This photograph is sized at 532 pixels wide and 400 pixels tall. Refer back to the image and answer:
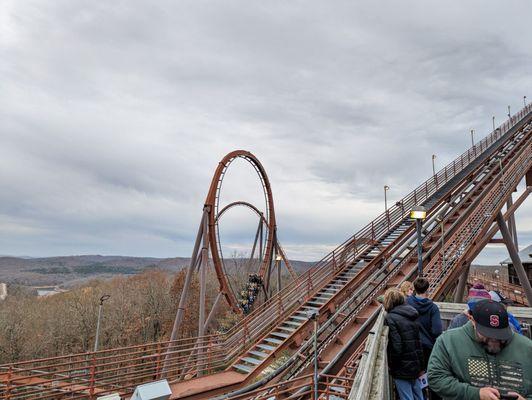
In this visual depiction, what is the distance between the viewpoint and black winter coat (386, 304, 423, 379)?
10.2ft

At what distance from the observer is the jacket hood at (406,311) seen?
3.24 m

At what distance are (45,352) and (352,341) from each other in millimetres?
31818

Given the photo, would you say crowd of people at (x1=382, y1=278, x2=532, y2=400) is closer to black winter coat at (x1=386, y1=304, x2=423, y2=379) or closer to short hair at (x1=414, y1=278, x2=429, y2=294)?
black winter coat at (x1=386, y1=304, x2=423, y2=379)

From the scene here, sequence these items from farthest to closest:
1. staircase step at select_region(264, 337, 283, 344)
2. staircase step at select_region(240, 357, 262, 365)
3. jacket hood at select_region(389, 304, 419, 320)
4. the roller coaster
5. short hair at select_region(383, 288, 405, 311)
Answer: staircase step at select_region(264, 337, 283, 344) → staircase step at select_region(240, 357, 262, 365) → the roller coaster → short hair at select_region(383, 288, 405, 311) → jacket hood at select_region(389, 304, 419, 320)

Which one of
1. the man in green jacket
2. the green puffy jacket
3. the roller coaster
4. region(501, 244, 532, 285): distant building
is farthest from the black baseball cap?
region(501, 244, 532, 285): distant building

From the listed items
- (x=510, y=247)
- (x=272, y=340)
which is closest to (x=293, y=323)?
(x=272, y=340)

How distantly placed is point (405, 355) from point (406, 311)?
434mm

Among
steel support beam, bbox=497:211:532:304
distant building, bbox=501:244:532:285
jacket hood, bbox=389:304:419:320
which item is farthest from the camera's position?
distant building, bbox=501:244:532:285

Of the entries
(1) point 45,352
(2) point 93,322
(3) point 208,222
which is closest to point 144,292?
(2) point 93,322

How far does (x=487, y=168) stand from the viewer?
54.2ft

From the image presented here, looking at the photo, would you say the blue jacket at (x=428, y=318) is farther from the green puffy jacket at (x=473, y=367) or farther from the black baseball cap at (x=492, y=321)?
the black baseball cap at (x=492, y=321)

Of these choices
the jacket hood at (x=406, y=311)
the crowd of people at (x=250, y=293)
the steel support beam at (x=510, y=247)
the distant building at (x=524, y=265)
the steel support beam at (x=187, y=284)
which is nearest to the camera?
the jacket hood at (x=406, y=311)

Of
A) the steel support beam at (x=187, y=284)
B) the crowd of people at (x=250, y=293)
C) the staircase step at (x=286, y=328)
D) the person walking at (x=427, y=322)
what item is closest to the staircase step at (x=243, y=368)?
the staircase step at (x=286, y=328)

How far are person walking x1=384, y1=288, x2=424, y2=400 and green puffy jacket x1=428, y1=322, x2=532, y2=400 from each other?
1.15 m
